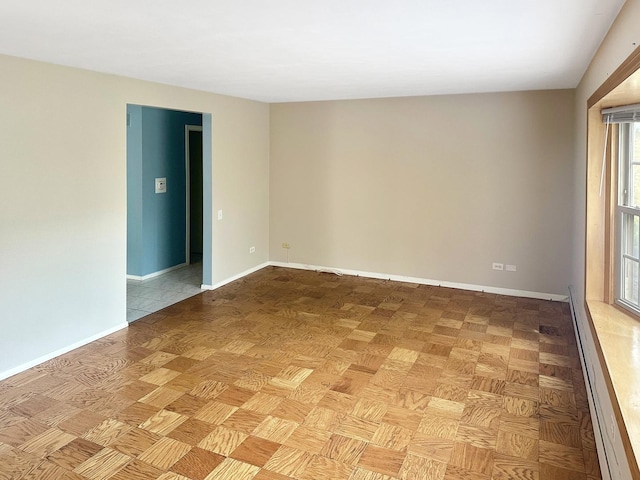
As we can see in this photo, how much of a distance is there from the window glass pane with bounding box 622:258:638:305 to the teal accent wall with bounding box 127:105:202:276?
5405 millimetres

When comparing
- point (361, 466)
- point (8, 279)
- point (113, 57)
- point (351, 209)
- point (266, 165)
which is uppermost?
point (113, 57)

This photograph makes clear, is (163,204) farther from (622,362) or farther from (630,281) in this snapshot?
(622,362)

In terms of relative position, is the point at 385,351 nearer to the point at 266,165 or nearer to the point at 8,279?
the point at 8,279

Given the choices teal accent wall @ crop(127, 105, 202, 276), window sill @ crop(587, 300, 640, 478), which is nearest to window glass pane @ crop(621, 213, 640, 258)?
window sill @ crop(587, 300, 640, 478)

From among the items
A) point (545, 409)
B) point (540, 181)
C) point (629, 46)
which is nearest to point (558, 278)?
point (540, 181)

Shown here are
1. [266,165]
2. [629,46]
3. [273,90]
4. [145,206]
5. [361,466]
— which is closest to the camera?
[629,46]

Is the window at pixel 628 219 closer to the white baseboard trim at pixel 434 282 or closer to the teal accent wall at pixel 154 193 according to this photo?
the white baseboard trim at pixel 434 282

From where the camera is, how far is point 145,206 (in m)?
6.48

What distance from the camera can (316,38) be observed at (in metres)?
3.05

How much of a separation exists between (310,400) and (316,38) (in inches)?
93.4

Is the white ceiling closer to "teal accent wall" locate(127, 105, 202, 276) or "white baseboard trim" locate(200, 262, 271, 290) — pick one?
"teal accent wall" locate(127, 105, 202, 276)

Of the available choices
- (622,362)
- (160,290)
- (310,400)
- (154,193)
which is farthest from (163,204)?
(622,362)

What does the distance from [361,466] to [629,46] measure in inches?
96.4

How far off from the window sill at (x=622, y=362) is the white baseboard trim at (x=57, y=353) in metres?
3.93
